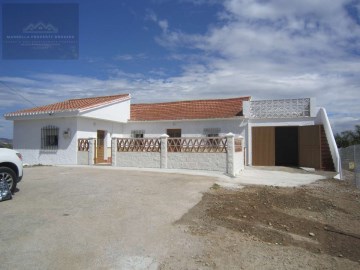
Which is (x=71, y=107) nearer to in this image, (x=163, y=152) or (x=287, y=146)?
(x=163, y=152)

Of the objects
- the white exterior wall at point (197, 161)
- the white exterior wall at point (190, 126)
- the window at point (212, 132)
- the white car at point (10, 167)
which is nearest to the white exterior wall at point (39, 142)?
the white exterior wall at point (190, 126)

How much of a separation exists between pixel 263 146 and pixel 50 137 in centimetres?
1254

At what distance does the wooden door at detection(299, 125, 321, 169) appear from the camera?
1700 centimetres

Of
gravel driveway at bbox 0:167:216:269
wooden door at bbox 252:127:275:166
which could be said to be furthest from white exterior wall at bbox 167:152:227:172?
wooden door at bbox 252:127:275:166

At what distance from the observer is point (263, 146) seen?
18594 mm

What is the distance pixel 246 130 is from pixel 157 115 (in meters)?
6.66

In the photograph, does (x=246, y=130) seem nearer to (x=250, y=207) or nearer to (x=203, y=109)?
(x=203, y=109)

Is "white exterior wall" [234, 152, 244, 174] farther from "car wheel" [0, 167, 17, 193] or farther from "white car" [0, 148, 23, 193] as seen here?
"car wheel" [0, 167, 17, 193]

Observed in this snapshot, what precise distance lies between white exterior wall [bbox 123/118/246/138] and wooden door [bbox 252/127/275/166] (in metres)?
0.86

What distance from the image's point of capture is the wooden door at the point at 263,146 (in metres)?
18.5

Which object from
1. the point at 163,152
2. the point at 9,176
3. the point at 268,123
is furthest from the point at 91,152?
the point at 268,123

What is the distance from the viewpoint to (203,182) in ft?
35.3

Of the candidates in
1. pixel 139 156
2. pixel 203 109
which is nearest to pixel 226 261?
pixel 139 156

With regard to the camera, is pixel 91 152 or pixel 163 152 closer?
pixel 163 152
